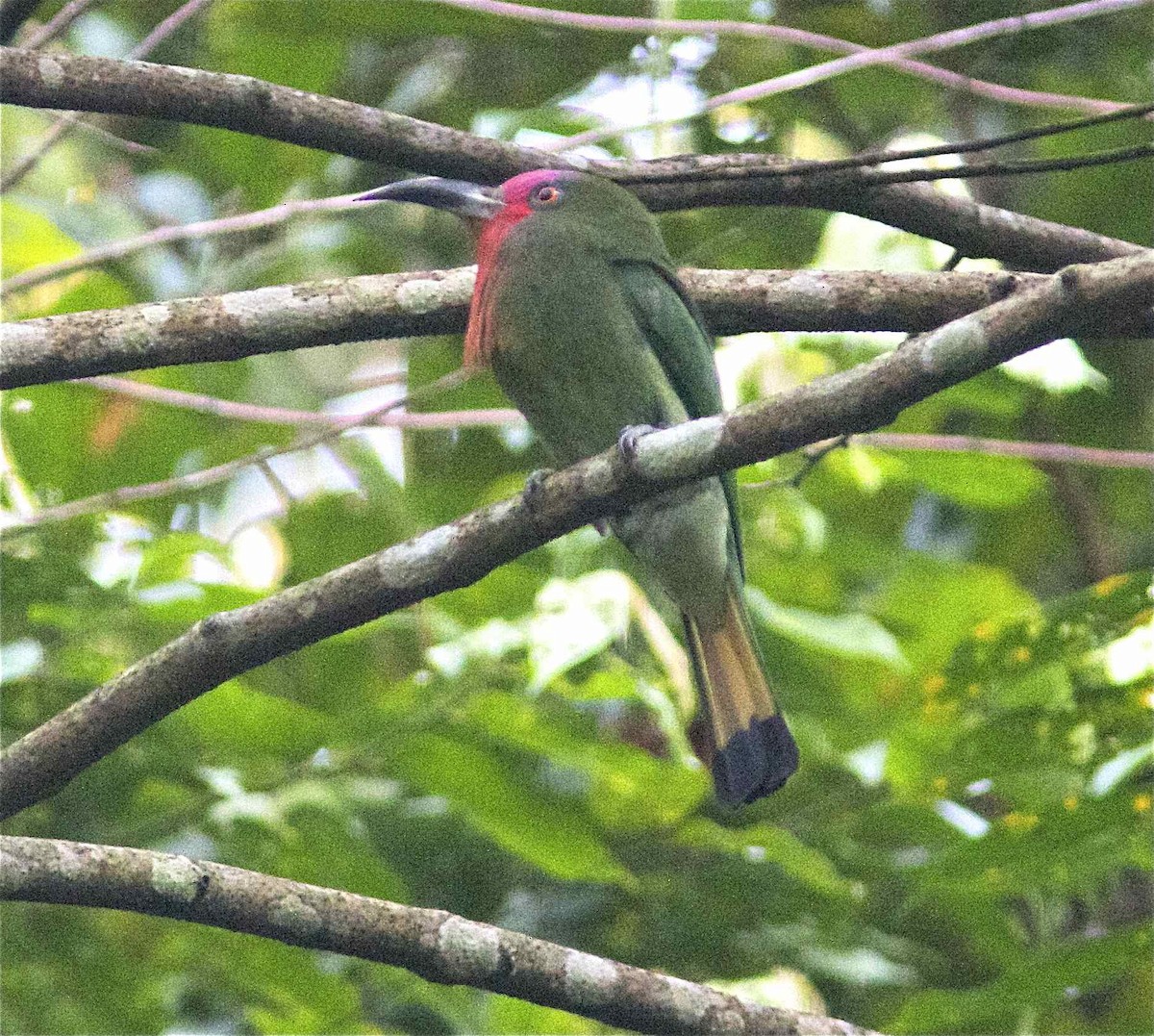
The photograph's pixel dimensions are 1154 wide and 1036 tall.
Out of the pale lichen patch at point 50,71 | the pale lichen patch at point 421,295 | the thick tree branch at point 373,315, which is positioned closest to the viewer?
the thick tree branch at point 373,315

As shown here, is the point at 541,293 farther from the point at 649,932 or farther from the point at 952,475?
the point at 649,932

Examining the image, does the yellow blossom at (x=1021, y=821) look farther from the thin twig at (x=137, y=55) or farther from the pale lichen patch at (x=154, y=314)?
the thin twig at (x=137, y=55)

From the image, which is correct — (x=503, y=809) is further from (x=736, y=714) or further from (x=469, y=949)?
(x=469, y=949)

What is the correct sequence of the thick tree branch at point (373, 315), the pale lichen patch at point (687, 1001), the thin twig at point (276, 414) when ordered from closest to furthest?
the pale lichen patch at point (687, 1001), the thick tree branch at point (373, 315), the thin twig at point (276, 414)

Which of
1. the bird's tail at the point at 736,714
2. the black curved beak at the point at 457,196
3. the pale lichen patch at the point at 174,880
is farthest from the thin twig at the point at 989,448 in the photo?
the pale lichen patch at the point at 174,880

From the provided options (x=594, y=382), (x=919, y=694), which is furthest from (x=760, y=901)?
(x=594, y=382)

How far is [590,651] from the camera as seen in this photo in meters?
2.54

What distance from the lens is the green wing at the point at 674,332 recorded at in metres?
2.82

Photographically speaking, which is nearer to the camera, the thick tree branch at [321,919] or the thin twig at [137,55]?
the thick tree branch at [321,919]

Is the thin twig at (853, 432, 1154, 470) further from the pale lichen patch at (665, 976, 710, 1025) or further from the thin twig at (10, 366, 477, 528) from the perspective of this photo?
the pale lichen patch at (665, 976, 710, 1025)

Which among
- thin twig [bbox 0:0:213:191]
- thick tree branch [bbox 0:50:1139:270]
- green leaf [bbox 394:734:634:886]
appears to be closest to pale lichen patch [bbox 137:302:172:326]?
thick tree branch [bbox 0:50:1139:270]

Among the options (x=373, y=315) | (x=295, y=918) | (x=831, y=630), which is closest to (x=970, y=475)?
(x=831, y=630)

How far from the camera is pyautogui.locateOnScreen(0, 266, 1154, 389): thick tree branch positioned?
83.8 inches

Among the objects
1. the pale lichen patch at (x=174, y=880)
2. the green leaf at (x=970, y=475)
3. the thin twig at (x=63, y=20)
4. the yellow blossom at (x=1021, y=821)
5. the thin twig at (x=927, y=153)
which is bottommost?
the pale lichen patch at (x=174, y=880)
